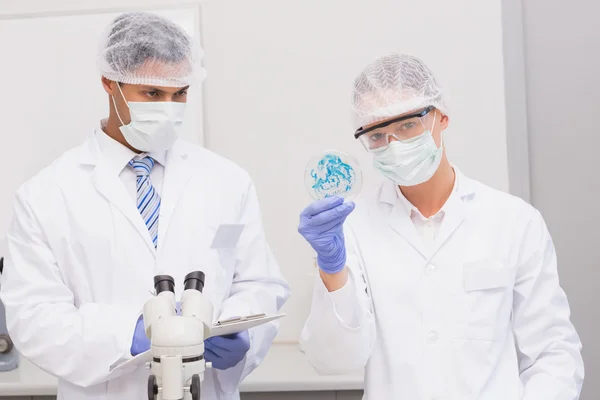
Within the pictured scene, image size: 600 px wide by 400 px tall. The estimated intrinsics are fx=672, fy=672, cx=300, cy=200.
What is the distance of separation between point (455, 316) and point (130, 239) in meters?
0.82

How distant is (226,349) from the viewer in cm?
158

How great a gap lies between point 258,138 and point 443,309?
134 centimetres

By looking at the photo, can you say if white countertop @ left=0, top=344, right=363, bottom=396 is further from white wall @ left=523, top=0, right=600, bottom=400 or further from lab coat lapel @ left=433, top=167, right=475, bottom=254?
white wall @ left=523, top=0, right=600, bottom=400

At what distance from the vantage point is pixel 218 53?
267 cm

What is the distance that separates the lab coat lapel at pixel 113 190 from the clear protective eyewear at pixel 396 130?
1.96 feet

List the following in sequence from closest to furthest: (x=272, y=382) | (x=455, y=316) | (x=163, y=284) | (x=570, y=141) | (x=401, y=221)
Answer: (x=163, y=284) < (x=455, y=316) < (x=401, y=221) < (x=272, y=382) < (x=570, y=141)

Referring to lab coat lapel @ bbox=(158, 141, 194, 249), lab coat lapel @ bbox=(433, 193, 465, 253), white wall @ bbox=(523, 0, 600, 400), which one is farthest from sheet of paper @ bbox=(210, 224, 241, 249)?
white wall @ bbox=(523, 0, 600, 400)

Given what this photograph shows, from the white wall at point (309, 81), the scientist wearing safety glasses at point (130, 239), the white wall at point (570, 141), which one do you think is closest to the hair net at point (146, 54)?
the scientist wearing safety glasses at point (130, 239)

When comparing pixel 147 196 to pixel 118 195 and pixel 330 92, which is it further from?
pixel 330 92

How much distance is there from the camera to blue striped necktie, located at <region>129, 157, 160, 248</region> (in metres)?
1.75

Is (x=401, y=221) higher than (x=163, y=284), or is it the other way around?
(x=401, y=221)

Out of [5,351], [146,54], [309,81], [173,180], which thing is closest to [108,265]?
[173,180]

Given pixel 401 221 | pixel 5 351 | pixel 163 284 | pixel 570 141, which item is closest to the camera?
pixel 163 284

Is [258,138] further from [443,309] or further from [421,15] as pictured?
[443,309]
